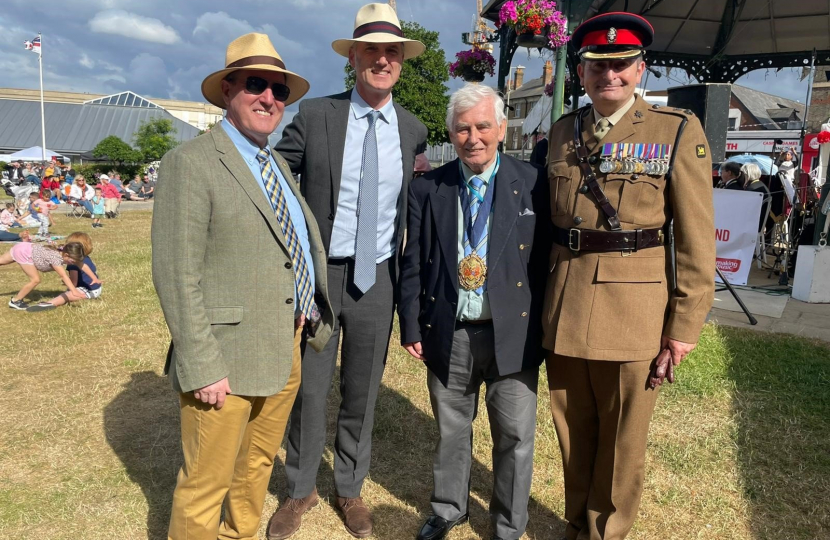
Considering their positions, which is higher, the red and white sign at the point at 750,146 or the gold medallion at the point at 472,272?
the red and white sign at the point at 750,146

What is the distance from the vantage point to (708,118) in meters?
6.66

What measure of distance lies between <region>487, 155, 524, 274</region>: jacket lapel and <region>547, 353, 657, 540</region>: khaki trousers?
58cm

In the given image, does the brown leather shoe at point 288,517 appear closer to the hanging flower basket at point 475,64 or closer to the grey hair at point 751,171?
the hanging flower basket at point 475,64

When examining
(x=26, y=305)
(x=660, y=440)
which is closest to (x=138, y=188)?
(x=26, y=305)

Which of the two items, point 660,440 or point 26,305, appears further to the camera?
point 26,305

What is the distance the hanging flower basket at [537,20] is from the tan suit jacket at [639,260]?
476 centimetres

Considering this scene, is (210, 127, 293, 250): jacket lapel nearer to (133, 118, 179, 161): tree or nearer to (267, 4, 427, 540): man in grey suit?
(267, 4, 427, 540): man in grey suit

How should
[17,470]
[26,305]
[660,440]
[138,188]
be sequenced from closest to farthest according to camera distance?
[17,470] < [660,440] < [26,305] < [138,188]

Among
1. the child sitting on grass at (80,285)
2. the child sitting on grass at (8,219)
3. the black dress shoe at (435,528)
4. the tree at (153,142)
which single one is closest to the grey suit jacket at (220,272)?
the black dress shoe at (435,528)

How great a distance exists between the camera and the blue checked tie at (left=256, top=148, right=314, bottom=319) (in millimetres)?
2221

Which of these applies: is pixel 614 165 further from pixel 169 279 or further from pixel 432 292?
pixel 169 279

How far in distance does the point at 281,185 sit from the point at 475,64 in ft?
19.9

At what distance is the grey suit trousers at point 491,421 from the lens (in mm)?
2570

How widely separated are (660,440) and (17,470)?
13.4 ft
